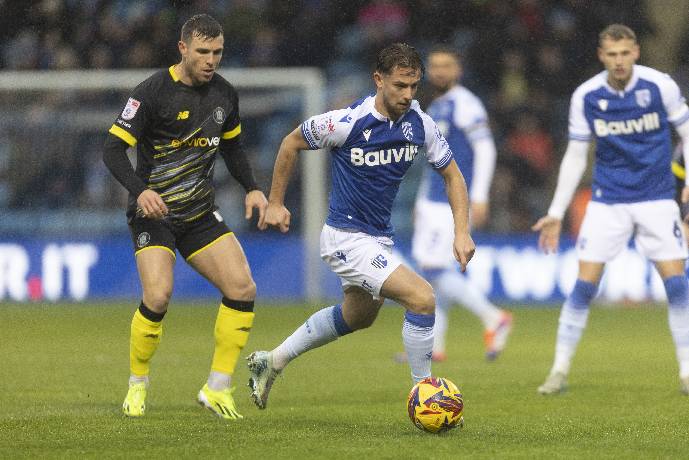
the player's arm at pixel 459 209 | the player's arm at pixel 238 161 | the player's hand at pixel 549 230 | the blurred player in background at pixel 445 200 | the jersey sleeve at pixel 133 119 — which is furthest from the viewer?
the blurred player in background at pixel 445 200

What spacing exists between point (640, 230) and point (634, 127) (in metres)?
0.71

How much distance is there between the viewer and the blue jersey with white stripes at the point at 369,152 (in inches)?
306

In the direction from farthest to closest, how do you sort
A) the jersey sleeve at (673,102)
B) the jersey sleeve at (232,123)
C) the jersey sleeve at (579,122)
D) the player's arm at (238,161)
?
the jersey sleeve at (579,122), the jersey sleeve at (673,102), the player's arm at (238,161), the jersey sleeve at (232,123)

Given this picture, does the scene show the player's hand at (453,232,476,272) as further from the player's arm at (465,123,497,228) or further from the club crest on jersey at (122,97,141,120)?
the player's arm at (465,123,497,228)

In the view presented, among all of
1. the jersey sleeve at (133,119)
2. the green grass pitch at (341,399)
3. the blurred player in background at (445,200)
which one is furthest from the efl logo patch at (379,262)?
the blurred player in background at (445,200)

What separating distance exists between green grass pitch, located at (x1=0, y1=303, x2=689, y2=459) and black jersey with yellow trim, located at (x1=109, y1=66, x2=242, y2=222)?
132cm

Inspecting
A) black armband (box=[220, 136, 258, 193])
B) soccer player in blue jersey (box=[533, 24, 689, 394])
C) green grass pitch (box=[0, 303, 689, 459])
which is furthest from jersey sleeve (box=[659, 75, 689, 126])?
black armband (box=[220, 136, 258, 193])

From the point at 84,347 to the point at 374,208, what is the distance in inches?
226

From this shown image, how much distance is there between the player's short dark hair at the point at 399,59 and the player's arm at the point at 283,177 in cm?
65

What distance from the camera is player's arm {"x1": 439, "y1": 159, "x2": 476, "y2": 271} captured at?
7602mm

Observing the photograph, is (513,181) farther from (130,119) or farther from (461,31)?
(130,119)

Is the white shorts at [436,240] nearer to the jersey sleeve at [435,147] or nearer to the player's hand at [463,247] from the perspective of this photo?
the jersey sleeve at [435,147]

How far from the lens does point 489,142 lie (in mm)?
11961

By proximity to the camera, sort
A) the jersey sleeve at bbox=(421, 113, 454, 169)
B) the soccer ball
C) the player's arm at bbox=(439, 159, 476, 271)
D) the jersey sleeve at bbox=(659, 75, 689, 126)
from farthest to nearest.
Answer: the jersey sleeve at bbox=(659, 75, 689, 126) → the jersey sleeve at bbox=(421, 113, 454, 169) → the player's arm at bbox=(439, 159, 476, 271) → the soccer ball
